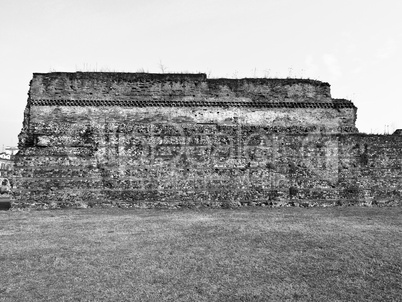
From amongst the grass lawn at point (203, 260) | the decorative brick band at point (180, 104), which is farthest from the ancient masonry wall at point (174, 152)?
the grass lawn at point (203, 260)

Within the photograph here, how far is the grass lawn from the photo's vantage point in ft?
13.1

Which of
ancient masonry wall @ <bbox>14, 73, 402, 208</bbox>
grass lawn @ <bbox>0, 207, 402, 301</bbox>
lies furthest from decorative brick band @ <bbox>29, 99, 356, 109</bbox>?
grass lawn @ <bbox>0, 207, 402, 301</bbox>

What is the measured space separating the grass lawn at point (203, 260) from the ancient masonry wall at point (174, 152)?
2.95 meters

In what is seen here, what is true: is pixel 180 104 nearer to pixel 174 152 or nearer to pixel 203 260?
pixel 174 152

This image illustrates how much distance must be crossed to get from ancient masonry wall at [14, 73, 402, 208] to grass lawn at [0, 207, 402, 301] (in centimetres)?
295

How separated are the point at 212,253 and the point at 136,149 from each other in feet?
22.6

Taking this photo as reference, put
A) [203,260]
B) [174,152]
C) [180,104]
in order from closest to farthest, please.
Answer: [203,260] < [174,152] < [180,104]

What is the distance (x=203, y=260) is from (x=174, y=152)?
22.6 feet

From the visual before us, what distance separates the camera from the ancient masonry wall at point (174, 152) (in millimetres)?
11539

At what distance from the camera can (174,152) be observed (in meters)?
11.8

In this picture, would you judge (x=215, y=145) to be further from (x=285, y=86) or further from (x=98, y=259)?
(x=98, y=259)

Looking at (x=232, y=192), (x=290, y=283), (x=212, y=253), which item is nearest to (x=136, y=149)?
(x=232, y=192)

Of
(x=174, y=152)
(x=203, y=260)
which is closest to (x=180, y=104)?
(x=174, y=152)

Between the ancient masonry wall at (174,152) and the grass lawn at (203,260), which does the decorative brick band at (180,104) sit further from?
the grass lawn at (203,260)
